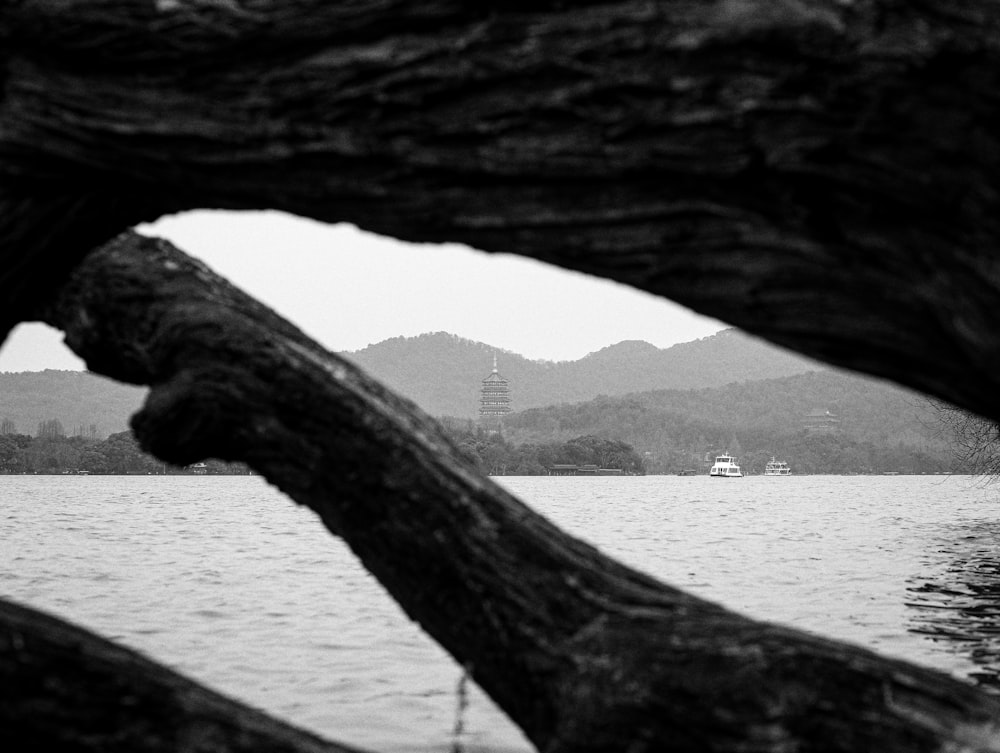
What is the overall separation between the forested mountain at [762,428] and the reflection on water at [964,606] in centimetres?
10530

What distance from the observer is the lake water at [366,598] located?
10281 mm

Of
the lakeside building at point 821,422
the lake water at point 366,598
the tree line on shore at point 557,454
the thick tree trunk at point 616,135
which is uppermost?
the lakeside building at point 821,422

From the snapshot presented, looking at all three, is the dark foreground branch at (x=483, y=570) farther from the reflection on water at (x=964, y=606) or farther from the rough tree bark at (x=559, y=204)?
the reflection on water at (x=964, y=606)

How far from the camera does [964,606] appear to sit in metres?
16.7

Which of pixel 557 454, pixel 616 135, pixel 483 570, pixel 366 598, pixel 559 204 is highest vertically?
pixel 557 454

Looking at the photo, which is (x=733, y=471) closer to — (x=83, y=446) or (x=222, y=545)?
(x=83, y=446)

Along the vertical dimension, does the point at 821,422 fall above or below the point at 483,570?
above

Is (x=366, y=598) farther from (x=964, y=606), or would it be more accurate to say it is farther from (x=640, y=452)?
(x=640, y=452)

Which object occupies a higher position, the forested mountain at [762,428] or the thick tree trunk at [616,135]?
the forested mountain at [762,428]

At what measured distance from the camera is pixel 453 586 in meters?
3.63

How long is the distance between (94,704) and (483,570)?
48.4 inches

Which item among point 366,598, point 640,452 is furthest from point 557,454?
point 366,598

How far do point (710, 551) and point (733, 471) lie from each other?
360 ft

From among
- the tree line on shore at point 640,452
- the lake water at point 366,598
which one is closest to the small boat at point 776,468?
the tree line on shore at point 640,452
